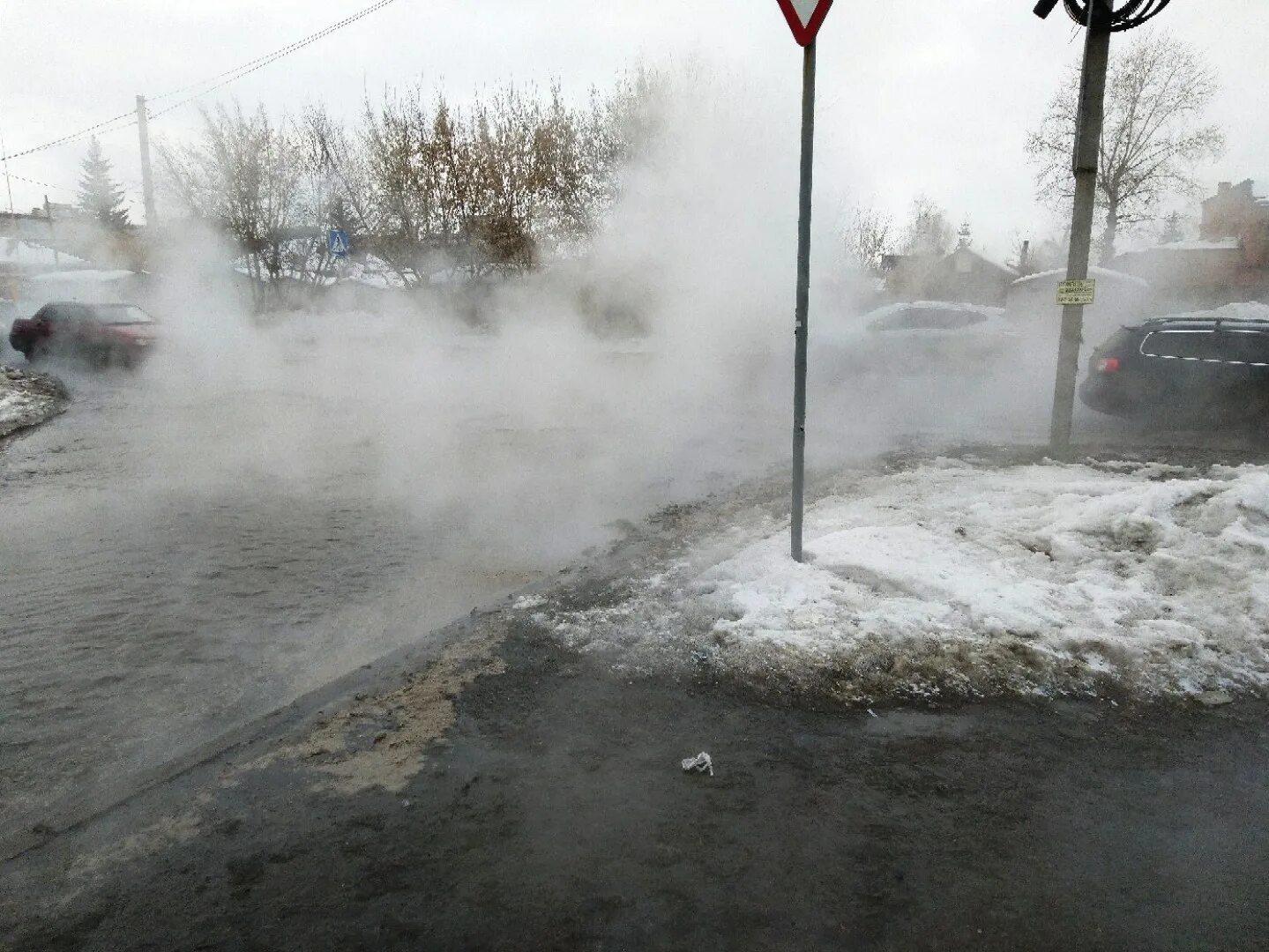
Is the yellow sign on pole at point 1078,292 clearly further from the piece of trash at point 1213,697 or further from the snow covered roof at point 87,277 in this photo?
the snow covered roof at point 87,277

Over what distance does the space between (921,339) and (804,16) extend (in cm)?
804

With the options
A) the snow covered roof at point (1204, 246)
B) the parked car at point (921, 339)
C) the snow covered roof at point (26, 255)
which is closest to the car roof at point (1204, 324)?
the parked car at point (921, 339)

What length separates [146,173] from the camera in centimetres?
2073

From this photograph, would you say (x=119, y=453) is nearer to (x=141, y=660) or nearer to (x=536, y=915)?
(x=141, y=660)

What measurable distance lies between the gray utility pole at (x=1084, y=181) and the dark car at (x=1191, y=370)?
270 centimetres

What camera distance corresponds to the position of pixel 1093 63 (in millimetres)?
5738

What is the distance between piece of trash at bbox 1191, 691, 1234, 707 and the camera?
2861 millimetres

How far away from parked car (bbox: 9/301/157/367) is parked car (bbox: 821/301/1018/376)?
11665mm

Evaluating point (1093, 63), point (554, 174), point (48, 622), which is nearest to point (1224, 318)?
point (1093, 63)

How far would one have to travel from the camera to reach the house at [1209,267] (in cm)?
2377

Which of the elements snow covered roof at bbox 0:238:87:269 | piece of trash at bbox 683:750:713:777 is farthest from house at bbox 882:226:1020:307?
snow covered roof at bbox 0:238:87:269

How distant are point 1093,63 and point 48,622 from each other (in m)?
7.24

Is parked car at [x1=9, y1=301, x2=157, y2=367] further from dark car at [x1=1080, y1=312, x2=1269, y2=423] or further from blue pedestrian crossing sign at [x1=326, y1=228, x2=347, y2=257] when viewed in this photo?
dark car at [x1=1080, y1=312, x2=1269, y2=423]

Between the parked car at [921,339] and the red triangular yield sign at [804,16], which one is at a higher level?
the red triangular yield sign at [804,16]
